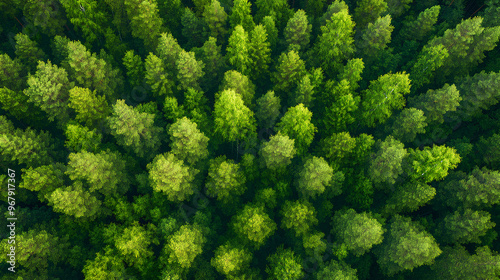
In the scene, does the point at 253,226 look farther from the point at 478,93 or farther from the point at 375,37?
the point at 478,93

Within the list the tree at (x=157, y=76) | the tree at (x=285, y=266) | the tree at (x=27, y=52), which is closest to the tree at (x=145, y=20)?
the tree at (x=157, y=76)

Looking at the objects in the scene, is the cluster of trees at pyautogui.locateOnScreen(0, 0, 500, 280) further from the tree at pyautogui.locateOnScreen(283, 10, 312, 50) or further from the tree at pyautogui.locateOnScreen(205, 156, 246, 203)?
the tree at pyautogui.locateOnScreen(283, 10, 312, 50)

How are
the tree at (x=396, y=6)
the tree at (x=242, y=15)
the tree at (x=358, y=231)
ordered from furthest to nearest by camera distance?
the tree at (x=396, y=6) → the tree at (x=242, y=15) → the tree at (x=358, y=231)

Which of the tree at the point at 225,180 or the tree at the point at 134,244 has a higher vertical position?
the tree at the point at 225,180

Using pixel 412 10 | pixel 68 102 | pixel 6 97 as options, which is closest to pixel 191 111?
pixel 68 102

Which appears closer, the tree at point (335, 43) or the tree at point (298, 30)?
the tree at point (335, 43)

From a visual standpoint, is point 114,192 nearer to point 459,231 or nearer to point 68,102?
point 68,102

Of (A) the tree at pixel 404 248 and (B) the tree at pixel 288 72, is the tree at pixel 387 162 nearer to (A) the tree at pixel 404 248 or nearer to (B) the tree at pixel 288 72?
(A) the tree at pixel 404 248
